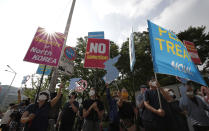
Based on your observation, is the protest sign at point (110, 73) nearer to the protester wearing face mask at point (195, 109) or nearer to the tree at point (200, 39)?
the protester wearing face mask at point (195, 109)

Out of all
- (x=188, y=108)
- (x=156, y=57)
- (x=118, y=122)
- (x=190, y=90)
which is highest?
(x=156, y=57)

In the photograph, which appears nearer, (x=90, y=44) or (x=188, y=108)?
(x=188, y=108)

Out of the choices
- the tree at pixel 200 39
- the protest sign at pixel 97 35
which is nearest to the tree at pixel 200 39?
the tree at pixel 200 39

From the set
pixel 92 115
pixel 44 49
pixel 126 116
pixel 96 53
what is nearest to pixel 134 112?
pixel 126 116

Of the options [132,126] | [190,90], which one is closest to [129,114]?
[132,126]

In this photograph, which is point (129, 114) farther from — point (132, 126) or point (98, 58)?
point (98, 58)

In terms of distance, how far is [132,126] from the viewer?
322cm

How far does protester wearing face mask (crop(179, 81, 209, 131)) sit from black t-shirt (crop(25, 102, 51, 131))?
3.82 metres

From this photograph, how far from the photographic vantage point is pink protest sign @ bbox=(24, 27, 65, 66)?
4.16 metres

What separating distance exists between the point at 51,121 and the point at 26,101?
225 cm

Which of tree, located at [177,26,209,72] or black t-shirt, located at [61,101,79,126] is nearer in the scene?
black t-shirt, located at [61,101,79,126]

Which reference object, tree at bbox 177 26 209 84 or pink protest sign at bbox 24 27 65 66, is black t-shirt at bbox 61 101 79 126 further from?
tree at bbox 177 26 209 84

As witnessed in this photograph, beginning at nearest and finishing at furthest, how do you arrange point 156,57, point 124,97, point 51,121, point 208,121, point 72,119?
1. point 156,57
2. point 208,121
3. point 124,97
4. point 72,119
5. point 51,121

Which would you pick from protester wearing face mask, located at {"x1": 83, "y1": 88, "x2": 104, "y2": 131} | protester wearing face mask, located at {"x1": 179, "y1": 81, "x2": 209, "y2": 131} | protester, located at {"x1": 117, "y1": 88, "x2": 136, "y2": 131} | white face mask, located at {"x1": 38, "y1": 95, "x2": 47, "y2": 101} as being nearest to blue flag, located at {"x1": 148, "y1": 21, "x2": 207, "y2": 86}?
protester wearing face mask, located at {"x1": 179, "y1": 81, "x2": 209, "y2": 131}
